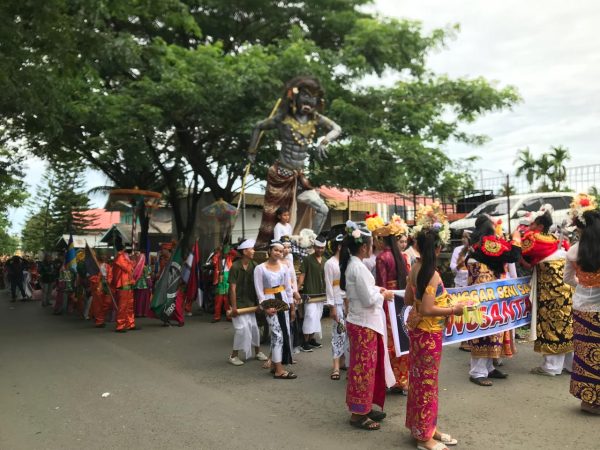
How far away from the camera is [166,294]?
11891 millimetres

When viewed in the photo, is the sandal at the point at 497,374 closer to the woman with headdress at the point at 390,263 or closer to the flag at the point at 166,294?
the woman with headdress at the point at 390,263

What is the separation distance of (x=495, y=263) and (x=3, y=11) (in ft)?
26.0

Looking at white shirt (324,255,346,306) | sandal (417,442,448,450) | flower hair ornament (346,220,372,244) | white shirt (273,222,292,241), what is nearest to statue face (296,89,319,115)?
white shirt (273,222,292,241)

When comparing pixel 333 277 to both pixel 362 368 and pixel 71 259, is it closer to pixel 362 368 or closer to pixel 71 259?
pixel 362 368

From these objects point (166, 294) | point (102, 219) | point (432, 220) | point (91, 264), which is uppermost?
point (102, 219)

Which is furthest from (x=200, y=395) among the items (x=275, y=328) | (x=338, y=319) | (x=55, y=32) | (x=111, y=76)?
(x=111, y=76)

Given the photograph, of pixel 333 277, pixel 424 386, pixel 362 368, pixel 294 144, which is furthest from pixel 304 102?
pixel 424 386

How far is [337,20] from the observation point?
650 inches

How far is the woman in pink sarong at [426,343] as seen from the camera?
4.21 meters

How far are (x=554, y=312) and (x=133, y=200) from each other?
1097 cm

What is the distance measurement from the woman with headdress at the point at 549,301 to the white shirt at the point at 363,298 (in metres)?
2.68

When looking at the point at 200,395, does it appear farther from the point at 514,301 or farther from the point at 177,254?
the point at 177,254

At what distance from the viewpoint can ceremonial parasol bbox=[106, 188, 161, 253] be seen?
13.6 metres

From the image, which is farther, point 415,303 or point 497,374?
point 497,374
